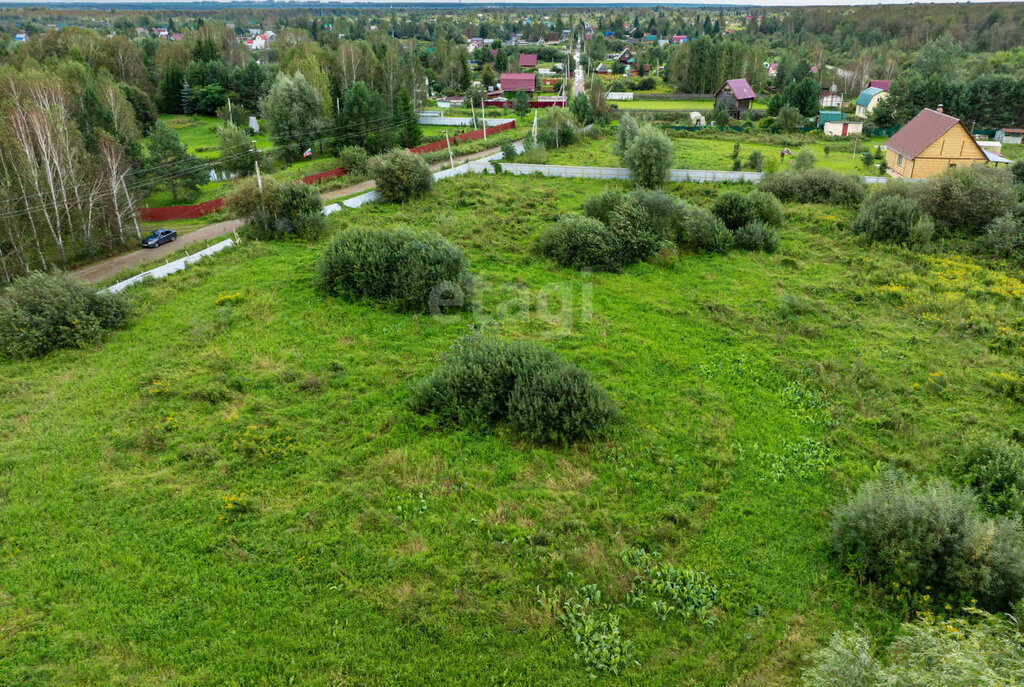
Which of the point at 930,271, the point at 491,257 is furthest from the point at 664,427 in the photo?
the point at 930,271

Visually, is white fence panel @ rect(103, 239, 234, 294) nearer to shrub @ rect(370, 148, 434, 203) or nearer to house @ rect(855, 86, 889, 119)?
shrub @ rect(370, 148, 434, 203)

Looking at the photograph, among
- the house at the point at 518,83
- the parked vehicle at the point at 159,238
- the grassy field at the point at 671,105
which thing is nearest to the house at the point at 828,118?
the grassy field at the point at 671,105

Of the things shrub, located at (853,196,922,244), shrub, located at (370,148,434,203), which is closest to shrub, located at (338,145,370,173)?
shrub, located at (370,148,434,203)

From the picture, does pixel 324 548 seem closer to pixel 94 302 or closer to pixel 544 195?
pixel 94 302

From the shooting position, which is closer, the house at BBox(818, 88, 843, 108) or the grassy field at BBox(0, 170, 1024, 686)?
the grassy field at BBox(0, 170, 1024, 686)

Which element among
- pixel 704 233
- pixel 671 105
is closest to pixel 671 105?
pixel 671 105

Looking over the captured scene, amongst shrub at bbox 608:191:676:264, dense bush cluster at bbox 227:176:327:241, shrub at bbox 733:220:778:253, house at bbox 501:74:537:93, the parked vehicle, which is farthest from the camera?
house at bbox 501:74:537:93
